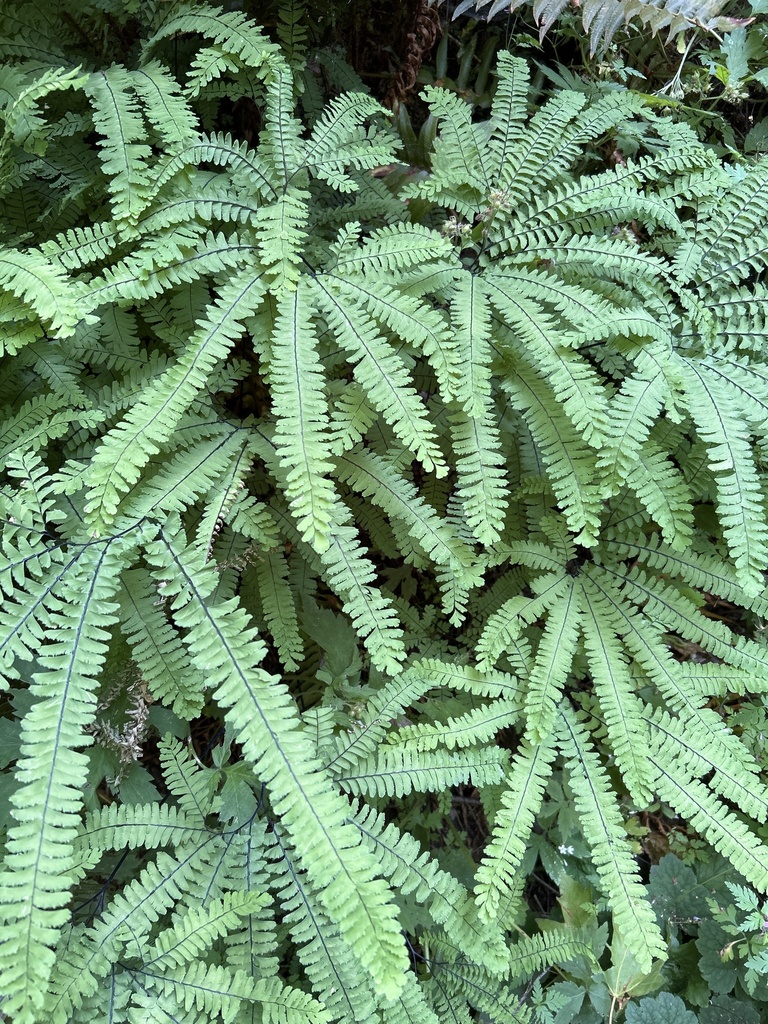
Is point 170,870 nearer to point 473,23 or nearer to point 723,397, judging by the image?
point 723,397

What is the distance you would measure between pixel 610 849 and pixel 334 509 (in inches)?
58.1

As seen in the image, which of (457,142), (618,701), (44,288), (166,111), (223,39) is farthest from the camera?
(457,142)

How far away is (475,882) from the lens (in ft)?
8.80

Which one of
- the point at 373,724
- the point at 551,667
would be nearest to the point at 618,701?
the point at 551,667

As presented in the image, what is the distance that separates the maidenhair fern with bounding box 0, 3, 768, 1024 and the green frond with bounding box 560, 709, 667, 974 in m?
0.01

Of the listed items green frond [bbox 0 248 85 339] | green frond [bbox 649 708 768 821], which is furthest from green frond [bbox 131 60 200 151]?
green frond [bbox 649 708 768 821]

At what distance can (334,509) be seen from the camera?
7.54ft

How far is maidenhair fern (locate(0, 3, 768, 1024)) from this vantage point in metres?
1.92

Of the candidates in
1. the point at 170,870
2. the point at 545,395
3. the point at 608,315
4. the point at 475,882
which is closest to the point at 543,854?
the point at 475,882

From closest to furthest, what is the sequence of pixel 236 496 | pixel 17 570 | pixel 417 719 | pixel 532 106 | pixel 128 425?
pixel 17 570, pixel 128 425, pixel 236 496, pixel 417 719, pixel 532 106

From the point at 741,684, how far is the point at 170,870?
2092 millimetres

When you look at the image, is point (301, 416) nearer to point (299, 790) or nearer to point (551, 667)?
point (299, 790)

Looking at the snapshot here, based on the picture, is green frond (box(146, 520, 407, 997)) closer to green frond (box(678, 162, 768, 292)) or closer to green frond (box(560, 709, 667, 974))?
green frond (box(560, 709, 667, 974))

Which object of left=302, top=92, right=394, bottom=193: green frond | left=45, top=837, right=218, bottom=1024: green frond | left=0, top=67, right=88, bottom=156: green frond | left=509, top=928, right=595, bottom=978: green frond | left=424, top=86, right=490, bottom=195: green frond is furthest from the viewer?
left=424, top=86, right=490, bottom=195: green frond
